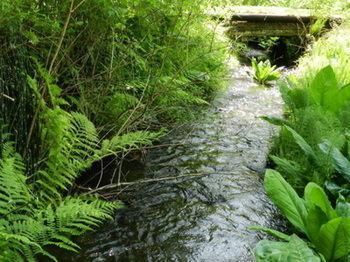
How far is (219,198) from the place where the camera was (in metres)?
3.49

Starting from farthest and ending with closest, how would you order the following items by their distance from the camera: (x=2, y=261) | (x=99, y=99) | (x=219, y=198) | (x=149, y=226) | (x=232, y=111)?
(x=232, y=111)
(x=99, y=99)
(x=219, y=198)
(x=149, y=226)
(x=2, y=261)

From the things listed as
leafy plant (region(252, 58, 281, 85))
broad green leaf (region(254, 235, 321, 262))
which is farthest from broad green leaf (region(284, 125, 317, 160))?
leafy plant (region(252, 58, 281, 85))

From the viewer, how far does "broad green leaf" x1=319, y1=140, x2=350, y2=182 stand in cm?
301

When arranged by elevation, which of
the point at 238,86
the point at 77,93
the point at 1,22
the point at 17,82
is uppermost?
the point at 1,22

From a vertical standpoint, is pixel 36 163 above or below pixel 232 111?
above

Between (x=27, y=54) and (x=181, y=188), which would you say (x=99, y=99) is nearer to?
(x=27, y=54)

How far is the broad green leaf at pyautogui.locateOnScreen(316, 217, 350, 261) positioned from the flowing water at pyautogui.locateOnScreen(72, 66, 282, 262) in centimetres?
52

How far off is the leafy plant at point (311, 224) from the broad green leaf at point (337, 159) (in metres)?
0.52

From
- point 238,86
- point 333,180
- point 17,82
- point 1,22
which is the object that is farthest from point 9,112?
point 238,86

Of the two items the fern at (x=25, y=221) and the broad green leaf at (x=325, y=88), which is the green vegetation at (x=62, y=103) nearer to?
the fern at (x=25, y=221)

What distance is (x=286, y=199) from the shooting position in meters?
2.60

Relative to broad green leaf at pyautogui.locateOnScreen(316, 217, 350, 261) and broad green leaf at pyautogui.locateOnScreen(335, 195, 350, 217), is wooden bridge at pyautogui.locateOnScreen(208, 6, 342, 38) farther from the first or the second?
broad green leaf at pyautogui.locateOnScreen(316, 217, 350, 261)

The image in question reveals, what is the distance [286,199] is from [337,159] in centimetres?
72

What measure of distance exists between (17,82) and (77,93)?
105cm
